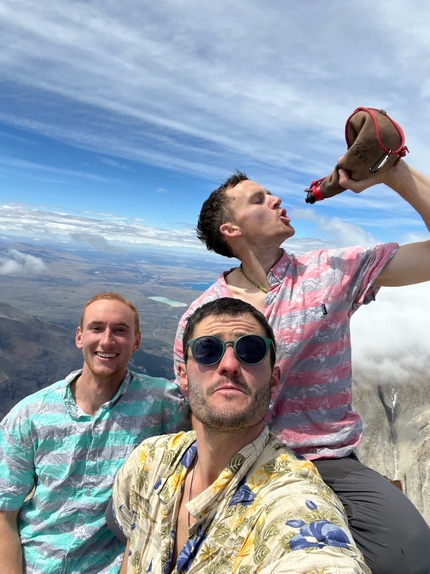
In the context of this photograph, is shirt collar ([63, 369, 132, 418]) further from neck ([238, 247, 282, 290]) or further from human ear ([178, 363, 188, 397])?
neck ([238, 247, 282, 290])

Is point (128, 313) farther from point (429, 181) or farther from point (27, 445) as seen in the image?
point (429, 181)

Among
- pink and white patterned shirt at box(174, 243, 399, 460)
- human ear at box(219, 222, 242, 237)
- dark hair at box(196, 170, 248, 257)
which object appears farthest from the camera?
dark hair at box(196, 170, 248, 257)

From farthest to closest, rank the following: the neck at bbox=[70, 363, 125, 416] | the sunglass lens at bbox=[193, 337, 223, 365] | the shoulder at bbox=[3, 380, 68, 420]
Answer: the neck at bbox=[70, 363, 125, 416]
the shoulder at bbox=[3, 380, 68, 420]
the sunglass lens at bbox=[193, 337, 223, 365]

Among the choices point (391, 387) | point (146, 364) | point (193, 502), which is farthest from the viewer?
point (146, 364)

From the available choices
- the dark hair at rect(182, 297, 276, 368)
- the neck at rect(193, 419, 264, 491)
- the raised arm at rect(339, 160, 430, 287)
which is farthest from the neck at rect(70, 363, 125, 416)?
the raised arm at rect(339, 160, 430, 287)

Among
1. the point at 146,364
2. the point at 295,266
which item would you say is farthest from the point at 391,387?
the point at 295,266

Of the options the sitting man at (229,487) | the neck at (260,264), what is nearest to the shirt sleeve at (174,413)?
the sitting man at (229,487)
